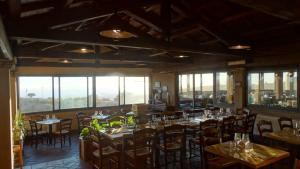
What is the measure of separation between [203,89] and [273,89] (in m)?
3.02

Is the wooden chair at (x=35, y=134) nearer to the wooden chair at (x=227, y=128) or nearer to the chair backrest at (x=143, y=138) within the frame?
the chair backrest at (x=143, y=138)

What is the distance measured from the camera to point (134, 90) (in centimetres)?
1301

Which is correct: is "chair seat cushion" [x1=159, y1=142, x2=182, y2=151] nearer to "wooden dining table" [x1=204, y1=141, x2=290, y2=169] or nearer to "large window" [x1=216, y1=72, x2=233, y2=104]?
"wooden dining table" [x1=204, y1=141, x2=290, y2=169]

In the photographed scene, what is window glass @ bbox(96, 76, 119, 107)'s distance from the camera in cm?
1164

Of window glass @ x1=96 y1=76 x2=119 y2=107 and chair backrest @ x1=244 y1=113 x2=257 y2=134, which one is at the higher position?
window glass @ x1=96 y1=76 x2=119 y2=107

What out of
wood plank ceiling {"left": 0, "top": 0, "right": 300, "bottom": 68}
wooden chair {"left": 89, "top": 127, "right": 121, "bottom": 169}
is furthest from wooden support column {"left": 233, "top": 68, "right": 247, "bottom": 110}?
wooden chair {"left": 89, "top": 127, "right": 121, "bottom": 169}

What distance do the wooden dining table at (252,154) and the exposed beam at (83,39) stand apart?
2.44 m

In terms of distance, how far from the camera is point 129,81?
41.8 feet

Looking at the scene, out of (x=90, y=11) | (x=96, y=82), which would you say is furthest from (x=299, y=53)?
(x=96, y=82)

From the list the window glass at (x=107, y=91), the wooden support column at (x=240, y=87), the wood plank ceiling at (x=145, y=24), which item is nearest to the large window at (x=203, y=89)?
the wooden support column at (x=240, y=87)

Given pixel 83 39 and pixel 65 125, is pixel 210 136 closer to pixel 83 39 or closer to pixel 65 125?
pixel 83 39

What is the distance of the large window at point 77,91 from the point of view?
9828 millimetres

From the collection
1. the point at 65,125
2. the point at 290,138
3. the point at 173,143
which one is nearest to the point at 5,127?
the point at 173,143

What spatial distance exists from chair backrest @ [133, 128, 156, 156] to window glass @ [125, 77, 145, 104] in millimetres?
7688
